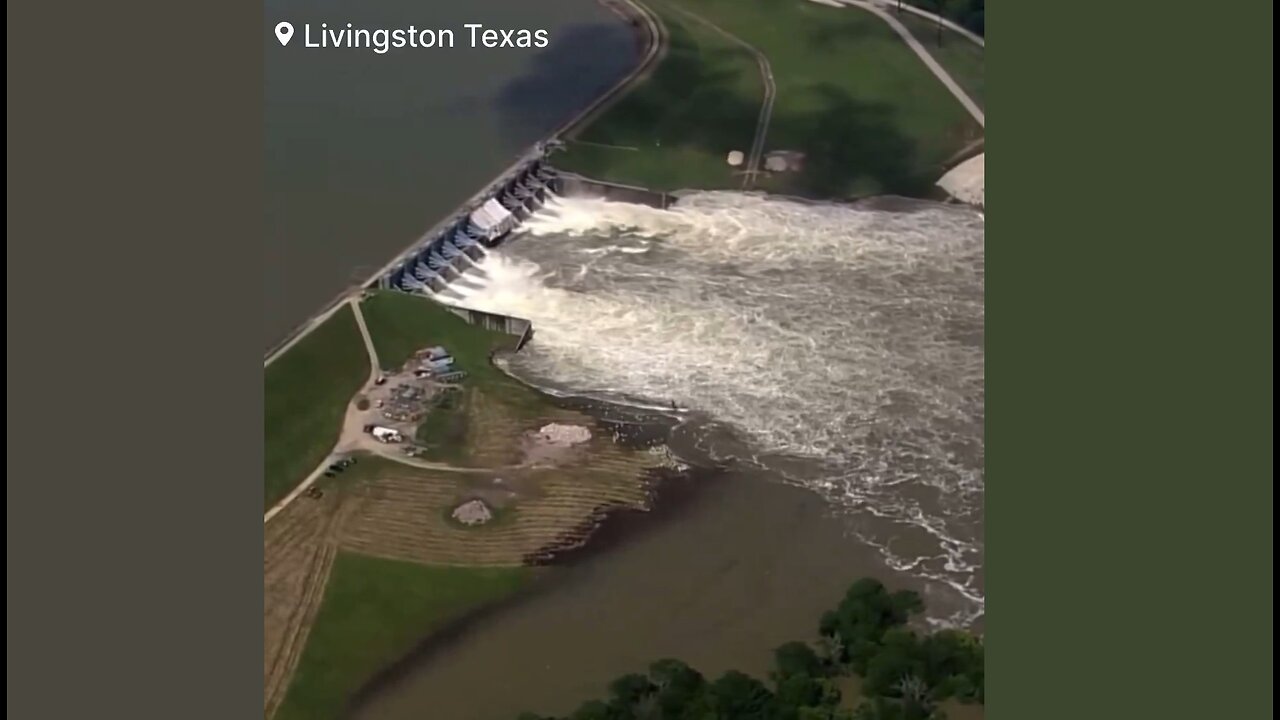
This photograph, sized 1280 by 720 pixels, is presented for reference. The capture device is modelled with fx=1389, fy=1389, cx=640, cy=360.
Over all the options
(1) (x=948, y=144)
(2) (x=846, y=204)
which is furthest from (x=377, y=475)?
(1) (x=948, y=144)

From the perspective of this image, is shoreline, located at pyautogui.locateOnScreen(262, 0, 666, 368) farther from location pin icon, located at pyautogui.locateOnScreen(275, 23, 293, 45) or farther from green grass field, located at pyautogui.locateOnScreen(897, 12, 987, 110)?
green grass field, located at pyautogui.locateOnScreen(897, 12, 987, 110)

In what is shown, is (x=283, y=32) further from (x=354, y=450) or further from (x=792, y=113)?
(x=792, y=113)

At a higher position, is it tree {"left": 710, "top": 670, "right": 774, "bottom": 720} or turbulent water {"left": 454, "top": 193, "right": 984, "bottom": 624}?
turbulent water {"left": 454, "top": 193, "right": 984, "bottom": 624}

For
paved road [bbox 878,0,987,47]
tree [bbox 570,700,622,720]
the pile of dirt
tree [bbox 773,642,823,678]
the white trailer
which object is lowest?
tree [bbox 570,700,622,720]

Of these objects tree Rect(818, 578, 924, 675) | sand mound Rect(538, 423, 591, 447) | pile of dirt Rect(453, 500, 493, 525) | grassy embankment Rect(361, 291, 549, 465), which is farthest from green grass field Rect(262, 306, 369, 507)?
tree Rect(818, 578, 924, 675)

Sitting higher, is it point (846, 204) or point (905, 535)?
point (846, 204)

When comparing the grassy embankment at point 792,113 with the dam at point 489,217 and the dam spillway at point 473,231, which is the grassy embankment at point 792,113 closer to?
the dam at point 489,217

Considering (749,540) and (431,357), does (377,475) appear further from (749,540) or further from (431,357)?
(749,540)
